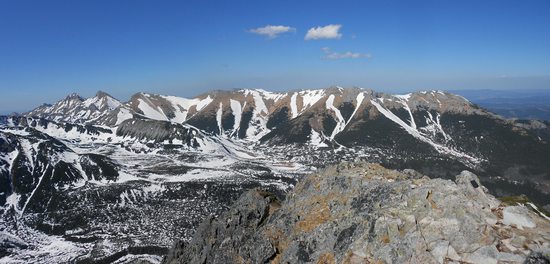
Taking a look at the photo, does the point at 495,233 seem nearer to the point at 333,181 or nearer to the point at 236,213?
the point at 333,181

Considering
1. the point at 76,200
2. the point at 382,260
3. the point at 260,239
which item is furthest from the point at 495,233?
the point at 76,200

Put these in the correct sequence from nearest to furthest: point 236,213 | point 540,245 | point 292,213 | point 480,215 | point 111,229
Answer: point 540,245 → point 480,215 → point 292,213 → point 236,213 → point 111,229

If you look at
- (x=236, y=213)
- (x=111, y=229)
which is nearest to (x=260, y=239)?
(x=236, y=213)

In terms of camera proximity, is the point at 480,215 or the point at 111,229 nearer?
the point at 480,215

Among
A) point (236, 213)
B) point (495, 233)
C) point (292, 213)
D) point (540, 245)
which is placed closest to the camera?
point (540, 245)

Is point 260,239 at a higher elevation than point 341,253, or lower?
lower

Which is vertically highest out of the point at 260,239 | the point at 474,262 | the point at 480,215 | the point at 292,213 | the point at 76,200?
the point at 480,215
